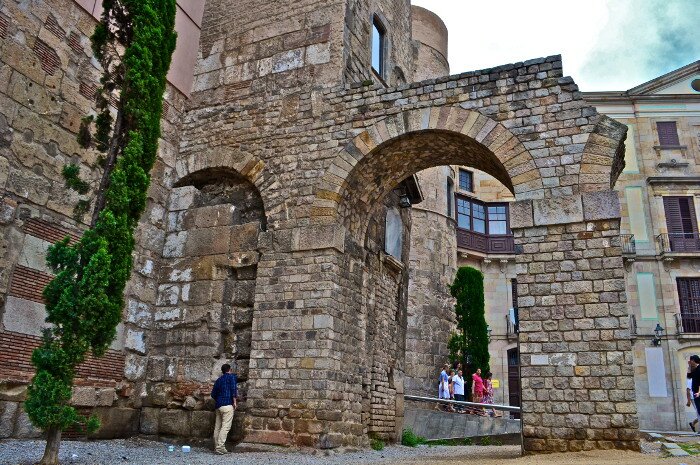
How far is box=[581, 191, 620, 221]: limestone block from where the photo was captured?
7.05 m

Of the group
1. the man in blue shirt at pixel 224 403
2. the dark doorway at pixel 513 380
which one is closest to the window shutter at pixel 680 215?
the dark doorway at pixel 513 380

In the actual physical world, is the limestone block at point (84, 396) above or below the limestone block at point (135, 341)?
below

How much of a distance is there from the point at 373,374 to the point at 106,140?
17.9 ft

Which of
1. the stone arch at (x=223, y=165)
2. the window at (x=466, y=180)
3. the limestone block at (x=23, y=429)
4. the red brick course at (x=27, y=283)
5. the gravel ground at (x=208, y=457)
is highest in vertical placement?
the window at (x=466, y=180)

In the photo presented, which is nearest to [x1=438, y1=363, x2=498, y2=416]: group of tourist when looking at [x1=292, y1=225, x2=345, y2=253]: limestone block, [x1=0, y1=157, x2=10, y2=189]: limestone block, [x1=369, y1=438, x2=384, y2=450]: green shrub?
[x1=369, y1=438, x2=384, y2=450]: green shrub

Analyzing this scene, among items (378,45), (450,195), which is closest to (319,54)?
(378,45)

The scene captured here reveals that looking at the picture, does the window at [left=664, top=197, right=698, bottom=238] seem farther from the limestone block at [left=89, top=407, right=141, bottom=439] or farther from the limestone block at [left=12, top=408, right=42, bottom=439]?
the limestone block at [left=12, top=408, right=42, bottom=439]

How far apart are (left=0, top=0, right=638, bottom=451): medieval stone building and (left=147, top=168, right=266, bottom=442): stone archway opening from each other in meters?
0.03

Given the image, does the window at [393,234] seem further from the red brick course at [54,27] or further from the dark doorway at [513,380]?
the dark doorway at [513,380]

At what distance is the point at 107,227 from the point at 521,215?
4877 millimetres

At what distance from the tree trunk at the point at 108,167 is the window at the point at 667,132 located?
66.5 feet

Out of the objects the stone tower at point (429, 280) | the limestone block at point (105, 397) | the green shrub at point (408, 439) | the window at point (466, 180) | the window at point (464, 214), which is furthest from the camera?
the window at point (466, 180)

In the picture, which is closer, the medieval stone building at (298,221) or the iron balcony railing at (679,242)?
the medieval stone building at (298,221)

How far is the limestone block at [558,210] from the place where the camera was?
721 centimetres
